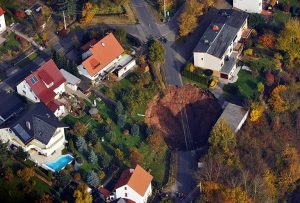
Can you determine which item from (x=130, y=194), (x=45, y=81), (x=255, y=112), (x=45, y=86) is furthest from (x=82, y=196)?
(x=255, y=112)

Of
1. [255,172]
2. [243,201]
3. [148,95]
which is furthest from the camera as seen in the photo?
[148,95]

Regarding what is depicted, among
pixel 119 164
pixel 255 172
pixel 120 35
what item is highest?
pixel 120 35

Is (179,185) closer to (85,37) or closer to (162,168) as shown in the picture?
(162,168)

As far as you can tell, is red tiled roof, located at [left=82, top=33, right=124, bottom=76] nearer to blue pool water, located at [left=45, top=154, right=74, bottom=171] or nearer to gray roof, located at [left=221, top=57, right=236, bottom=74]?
blue pool water, located at [left=45, top=154, right=74, bottom=171]

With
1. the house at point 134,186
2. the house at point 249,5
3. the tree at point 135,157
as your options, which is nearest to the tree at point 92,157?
the house at point 134,186

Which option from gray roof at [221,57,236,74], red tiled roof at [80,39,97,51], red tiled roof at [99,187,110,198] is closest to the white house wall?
red tiled roof at [99,187,110,198]

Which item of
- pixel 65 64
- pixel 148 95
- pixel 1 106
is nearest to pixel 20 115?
pixel 1 106
